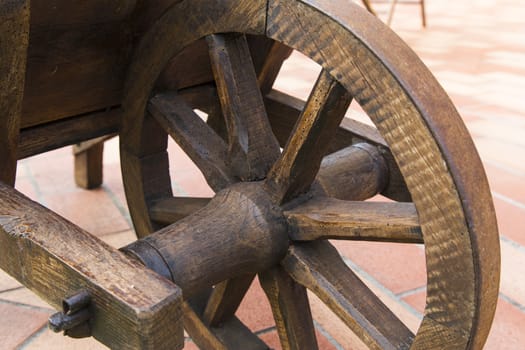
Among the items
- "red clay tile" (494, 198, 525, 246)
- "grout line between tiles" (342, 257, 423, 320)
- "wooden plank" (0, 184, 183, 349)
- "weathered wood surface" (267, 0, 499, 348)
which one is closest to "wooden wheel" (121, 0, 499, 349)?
"weathered wood surface" (267, 0, 499, 348)

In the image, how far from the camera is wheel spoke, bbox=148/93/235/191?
135 centimetres

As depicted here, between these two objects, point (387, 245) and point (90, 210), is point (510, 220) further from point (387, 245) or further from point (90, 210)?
point (90, 210)

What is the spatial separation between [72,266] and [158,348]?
6.5 inches

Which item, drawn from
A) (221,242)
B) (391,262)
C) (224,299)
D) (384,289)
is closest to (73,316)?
(221,242)

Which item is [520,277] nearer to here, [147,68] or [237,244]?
[237,244]

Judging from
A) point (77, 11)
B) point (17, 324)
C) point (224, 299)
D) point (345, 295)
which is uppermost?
point (77, 11)

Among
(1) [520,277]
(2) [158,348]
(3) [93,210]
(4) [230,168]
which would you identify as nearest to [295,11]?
(4) [230,168]

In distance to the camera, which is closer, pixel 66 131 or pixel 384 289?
pixel 66 131

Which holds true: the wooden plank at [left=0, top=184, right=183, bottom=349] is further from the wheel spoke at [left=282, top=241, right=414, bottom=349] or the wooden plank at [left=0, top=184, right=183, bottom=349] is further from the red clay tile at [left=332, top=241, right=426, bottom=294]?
the red clay tile at [left=332, top=241, right=426, bottom=294]

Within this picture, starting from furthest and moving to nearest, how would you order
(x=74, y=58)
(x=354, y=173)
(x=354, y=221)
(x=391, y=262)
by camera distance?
(x=391, y=262) < (x=354, y=173) < (x=74, y=58) < (x=354, y=221)

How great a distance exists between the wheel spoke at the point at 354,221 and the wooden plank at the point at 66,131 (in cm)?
55

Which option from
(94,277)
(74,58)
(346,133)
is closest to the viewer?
(94,277)

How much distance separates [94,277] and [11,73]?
0.47 metres

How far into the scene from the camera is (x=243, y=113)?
1271 millimetres
